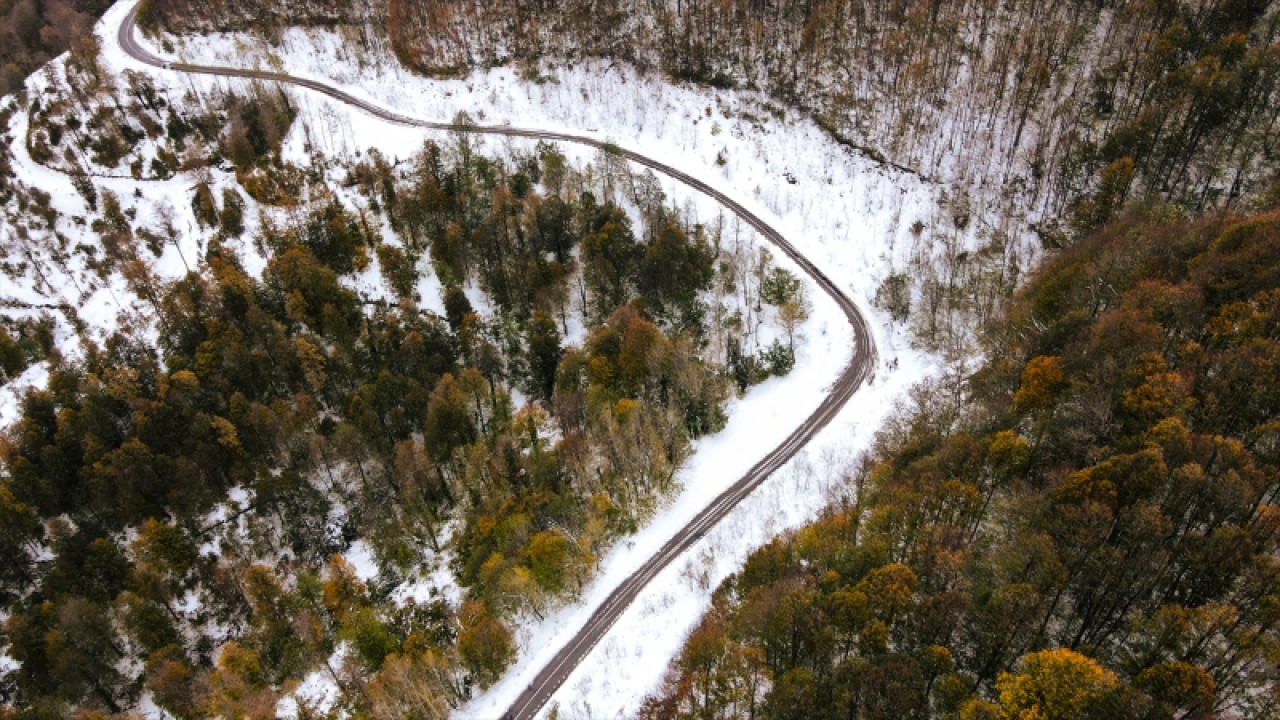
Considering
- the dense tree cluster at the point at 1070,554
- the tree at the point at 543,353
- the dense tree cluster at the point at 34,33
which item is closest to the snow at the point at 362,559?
the tree at the point at 543,353

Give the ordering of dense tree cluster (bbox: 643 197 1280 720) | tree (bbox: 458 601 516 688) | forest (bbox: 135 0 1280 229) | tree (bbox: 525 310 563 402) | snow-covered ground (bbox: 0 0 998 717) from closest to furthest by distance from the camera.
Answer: dense tree cluster (bbox: 643 197 1280 720) < tree (bbox: 458 601 516 688) < snow-covered ground (bbox: 0 0 998 717) < tree (bbox: 525 310 563 402) < forest (bbox: 135 0 1280 229)

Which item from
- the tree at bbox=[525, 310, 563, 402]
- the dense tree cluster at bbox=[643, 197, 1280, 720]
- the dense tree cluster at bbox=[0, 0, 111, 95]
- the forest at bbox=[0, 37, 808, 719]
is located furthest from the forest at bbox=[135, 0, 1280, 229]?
the tree at bbox=[525, 310, 563, 402]

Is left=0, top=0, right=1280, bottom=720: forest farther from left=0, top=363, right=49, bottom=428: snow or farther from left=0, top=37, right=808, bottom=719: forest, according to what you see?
left=0, top=363, right=49, bottom=428: snow

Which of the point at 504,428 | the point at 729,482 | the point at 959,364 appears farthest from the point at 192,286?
the point at 959,364

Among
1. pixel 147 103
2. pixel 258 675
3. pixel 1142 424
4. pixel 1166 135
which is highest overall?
pixel 147 103

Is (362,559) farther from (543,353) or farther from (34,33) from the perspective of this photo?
(34,33)

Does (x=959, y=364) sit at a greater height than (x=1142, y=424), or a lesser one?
lesser

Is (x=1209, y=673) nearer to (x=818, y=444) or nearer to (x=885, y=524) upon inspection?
(x=885, y=524)
